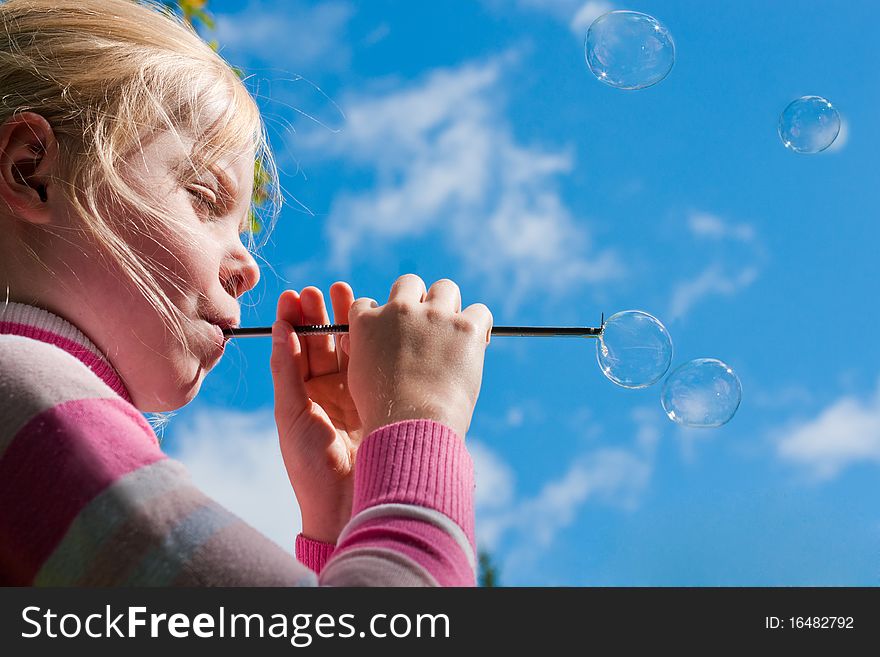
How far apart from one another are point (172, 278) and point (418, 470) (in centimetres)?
52

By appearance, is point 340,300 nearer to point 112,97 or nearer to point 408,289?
point 408,289

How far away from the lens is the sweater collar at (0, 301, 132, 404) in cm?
121

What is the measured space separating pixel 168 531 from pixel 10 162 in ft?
2.46

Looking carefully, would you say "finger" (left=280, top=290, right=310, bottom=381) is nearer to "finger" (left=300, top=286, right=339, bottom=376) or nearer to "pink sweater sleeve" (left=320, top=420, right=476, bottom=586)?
"finger" (left=300, top=286, right=339, bottom=376)

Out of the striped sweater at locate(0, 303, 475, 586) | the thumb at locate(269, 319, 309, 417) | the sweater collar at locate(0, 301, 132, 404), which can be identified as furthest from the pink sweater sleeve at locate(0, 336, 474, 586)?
the thumb at locate(269, 319, 309, 417)

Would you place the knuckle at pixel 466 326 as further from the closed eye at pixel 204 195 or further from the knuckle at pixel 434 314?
the closed eye at pixel 204 195

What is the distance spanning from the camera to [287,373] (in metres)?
1.77

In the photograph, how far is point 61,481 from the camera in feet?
3.06

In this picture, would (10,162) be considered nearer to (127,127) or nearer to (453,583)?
(127,127)

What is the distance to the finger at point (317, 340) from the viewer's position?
69.9 inches

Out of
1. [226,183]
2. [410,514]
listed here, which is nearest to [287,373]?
[226,183]

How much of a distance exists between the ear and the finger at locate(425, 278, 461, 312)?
23.1 inches

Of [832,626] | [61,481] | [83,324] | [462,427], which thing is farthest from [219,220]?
[832,626]

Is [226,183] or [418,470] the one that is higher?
[226,183]
